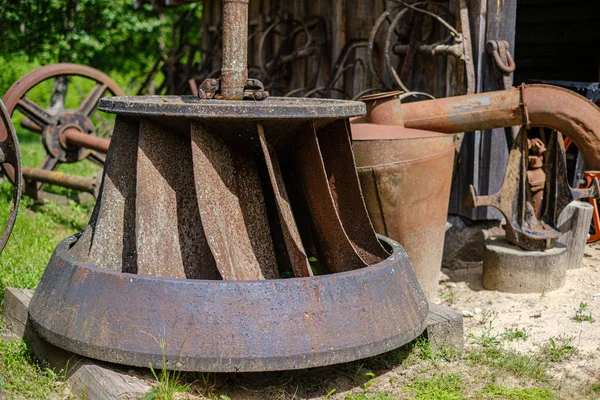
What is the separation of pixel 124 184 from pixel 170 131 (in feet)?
1.13

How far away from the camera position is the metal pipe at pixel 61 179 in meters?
6.32

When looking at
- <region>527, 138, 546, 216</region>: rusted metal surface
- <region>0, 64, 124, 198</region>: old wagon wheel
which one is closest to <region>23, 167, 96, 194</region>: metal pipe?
<region>0, 64, 124, 198</region>: old wagon wheel

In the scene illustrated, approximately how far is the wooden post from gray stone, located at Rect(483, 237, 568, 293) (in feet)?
1.02

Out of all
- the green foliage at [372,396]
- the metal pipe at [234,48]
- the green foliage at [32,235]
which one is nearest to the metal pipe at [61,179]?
the green foliage at [32,235]

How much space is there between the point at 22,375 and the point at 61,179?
357 centimetres

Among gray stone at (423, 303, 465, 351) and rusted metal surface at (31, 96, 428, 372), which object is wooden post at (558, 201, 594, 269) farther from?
rusted metal surface at (31, 96, 428, 372)

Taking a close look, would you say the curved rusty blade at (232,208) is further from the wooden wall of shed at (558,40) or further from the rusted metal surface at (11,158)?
the wooden wall of shed at (558,40)

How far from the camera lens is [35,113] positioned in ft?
21.2

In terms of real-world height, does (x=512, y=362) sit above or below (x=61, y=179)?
below

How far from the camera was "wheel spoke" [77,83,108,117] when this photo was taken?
6.77m

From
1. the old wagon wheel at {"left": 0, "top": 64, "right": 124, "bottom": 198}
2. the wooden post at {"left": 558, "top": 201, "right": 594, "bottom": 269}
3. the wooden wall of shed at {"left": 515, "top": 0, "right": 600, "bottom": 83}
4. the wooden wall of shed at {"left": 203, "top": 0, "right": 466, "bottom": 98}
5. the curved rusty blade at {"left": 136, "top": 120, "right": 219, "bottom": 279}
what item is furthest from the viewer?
the wooden wall of shed at {"left": 515, "top": 0, "right": 600, "bottom": 83}

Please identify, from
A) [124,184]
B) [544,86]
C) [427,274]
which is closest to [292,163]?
[124,184]

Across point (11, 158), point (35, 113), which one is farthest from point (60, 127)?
point (11, 158)

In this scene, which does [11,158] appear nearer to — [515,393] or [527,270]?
[515,393]
